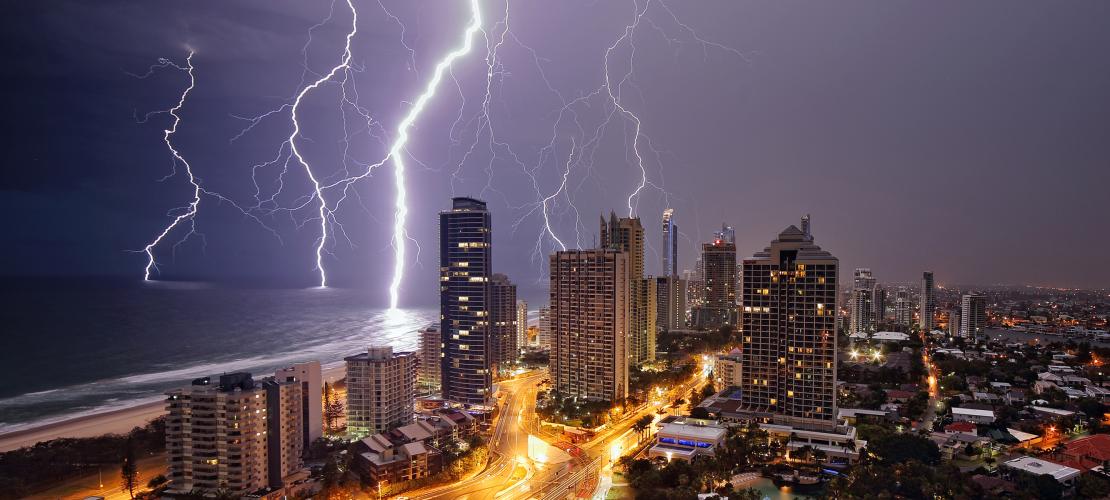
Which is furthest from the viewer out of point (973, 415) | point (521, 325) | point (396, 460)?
point (521, 325)

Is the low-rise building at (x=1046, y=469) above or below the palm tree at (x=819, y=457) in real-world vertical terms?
above

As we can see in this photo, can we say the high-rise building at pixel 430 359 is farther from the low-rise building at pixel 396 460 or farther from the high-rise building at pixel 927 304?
the high-rise building at pixel 927 304

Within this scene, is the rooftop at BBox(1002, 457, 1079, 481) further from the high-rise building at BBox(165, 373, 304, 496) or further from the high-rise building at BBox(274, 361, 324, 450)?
the high-rise building at BBox(274, 361, 324, 450)

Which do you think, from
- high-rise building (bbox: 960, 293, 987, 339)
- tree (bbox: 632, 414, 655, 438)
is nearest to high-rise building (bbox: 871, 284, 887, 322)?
high-rise building (bbox: 960, 293, 987, 339)

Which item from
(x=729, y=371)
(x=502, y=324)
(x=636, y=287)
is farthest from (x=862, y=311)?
(x=502, y=324)

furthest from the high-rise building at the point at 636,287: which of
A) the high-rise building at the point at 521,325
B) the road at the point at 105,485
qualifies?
the road at the point at 105,485

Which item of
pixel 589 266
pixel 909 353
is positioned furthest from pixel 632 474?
pixel 909 353

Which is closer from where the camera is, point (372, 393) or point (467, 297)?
point (372, 393)

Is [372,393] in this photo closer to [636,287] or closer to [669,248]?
[636,287]
